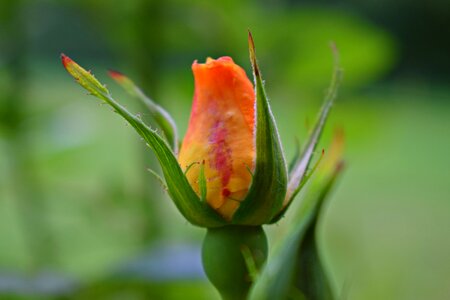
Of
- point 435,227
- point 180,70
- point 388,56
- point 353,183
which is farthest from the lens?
point 353,183

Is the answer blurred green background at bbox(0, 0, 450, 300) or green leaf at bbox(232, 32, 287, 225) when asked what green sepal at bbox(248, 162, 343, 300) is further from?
blurred green background at bbox(0, 0, 450, 300)

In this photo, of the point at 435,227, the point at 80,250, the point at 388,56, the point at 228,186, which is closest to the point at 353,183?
the point at 435,227

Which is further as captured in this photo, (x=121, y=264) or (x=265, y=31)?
(x=265, y=31)

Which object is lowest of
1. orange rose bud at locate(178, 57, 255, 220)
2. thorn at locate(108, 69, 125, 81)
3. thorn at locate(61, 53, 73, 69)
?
orange rose bud at locate(178, 57, 255, 220)

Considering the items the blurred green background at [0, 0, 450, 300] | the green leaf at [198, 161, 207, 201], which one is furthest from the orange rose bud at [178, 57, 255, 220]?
the blurred green background at [0, 0, 450, 300]

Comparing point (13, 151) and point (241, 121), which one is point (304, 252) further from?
point (13, 151)

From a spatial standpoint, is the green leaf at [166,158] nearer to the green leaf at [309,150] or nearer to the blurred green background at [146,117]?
the green leaf at [309,150]

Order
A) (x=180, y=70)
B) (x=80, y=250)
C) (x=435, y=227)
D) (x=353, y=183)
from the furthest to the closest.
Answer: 1. (x=353, y=183)
2. (x=435, y=227)
3. (x=80, y=250)
4. (x=180, y=70)
